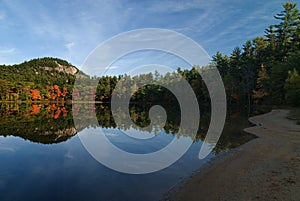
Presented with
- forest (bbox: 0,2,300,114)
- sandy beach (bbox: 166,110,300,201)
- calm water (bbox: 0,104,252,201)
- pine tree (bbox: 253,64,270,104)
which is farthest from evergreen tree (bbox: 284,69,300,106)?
sandy beach (bbox: 166,110,300,201)

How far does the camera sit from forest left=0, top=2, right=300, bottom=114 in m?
29.8

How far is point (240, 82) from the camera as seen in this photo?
139 ft

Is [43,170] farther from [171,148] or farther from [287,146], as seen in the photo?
[287,146]

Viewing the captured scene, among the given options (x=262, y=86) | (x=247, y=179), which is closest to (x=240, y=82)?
(x=262, y=86)

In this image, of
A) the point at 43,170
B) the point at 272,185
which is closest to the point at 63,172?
the point at 43,170

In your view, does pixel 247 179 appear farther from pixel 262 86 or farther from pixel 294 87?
pixel 262 86

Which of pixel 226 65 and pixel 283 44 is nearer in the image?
pixel 283 44

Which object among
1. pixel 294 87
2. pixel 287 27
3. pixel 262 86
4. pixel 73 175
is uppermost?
pixel 287 27

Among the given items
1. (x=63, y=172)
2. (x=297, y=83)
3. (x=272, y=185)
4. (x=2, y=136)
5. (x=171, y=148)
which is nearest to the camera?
(x=272, y=185)

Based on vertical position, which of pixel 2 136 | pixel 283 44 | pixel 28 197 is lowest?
pixel 28 197

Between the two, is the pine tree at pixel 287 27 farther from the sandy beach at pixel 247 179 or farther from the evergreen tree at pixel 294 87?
the sandy beach at pixel 247 179

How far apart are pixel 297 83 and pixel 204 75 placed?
2776 centimetres

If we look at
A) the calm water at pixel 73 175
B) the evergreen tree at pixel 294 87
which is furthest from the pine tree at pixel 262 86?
the calm water at pixel 73 175

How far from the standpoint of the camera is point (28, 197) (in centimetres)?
526
